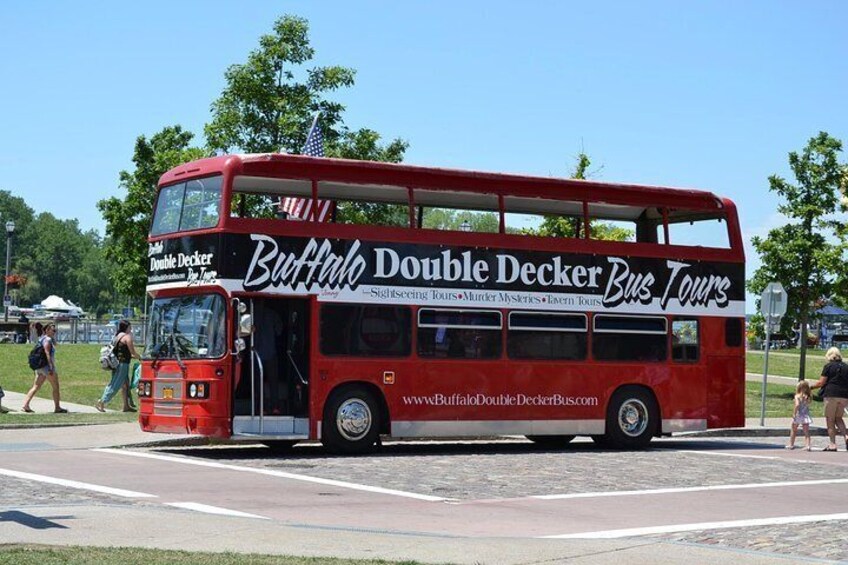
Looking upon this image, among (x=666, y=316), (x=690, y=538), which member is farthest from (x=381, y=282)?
(x=690, y=538)

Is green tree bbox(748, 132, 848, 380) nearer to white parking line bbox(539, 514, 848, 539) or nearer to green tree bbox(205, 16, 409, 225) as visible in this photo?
green tree bbox(205, 16, 409, 225)

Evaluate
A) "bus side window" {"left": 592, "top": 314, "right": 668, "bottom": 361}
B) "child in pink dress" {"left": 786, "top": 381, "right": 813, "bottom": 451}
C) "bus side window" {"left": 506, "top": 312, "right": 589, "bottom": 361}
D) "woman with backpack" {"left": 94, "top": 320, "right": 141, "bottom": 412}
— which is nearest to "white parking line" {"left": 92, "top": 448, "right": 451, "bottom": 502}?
"bus side window" {"left": 506, "top": 312, "right": 589, "bottom": 361}

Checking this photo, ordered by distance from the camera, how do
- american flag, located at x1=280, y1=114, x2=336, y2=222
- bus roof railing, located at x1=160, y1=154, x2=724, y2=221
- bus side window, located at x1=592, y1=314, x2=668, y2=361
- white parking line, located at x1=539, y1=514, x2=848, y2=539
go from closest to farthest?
white parking line, located at x1=539, y1=514, x2=848, y2=539
bus roof railing, located at x1=160, y1=154, x2=724, y2=221
american flag, located at x1=280, y1=114, x2=336, y2=222
bus side window, located at x1=592, y1=314, x2=668, y2=361

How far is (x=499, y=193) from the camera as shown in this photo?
75.4 feet

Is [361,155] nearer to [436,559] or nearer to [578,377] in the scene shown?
[578,377]

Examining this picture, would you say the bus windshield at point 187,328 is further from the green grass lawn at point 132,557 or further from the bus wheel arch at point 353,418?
the green grass lawn at point 132,557

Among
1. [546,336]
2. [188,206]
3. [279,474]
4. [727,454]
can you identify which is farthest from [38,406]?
[727,454]

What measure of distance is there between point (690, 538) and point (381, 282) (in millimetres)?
9710

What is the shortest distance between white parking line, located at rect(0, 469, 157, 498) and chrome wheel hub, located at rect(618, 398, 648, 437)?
34.1 feet

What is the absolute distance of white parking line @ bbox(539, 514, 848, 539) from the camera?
12617 millimetres

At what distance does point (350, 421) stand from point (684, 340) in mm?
6615

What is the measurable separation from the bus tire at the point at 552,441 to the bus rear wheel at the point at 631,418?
3.46 feet

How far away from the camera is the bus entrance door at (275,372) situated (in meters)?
20.4

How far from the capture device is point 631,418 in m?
24.0
